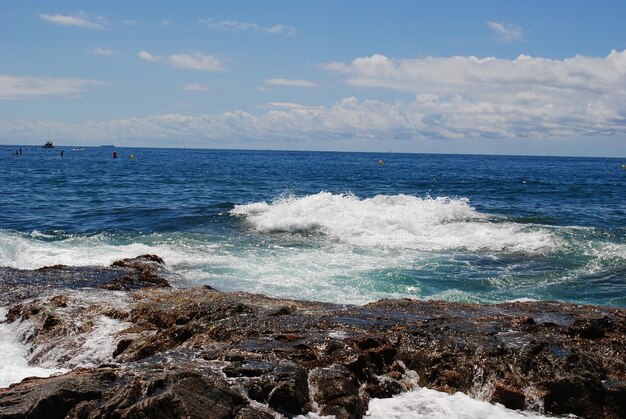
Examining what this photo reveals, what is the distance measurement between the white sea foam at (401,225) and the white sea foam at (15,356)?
493 inches

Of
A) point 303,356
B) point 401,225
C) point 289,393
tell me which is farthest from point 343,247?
point 289,393

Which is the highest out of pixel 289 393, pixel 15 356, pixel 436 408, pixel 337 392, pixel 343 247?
pixel 289 393

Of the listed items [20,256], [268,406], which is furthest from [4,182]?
[268,406]

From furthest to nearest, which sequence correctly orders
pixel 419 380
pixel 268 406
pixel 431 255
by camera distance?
pixel 431 255
pixel 419 380
pixel 268 406

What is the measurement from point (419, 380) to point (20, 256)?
14.5m

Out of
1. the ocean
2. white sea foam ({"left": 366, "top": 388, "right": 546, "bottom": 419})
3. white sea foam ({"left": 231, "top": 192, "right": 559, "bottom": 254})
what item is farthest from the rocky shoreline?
white sea foam ({"left": 231, "top": 192, "right": 559, "bottom": 254})

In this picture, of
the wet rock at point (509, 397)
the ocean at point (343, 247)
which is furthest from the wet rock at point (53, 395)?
the wet rock at point (509, 397)

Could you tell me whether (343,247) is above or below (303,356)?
below

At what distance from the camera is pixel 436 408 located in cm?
684

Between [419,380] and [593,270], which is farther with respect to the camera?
[593,270]

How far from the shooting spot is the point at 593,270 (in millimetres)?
16781

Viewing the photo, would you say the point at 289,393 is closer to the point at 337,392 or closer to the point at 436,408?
the point at 337,392

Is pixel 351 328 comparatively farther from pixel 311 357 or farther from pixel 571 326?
pixel 571 326

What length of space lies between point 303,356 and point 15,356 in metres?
4.74
